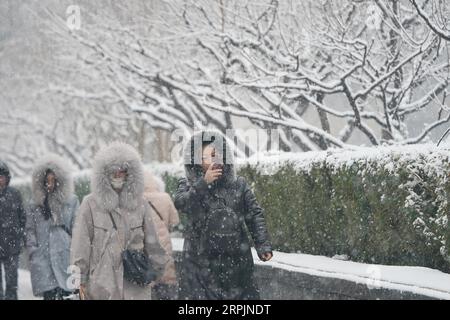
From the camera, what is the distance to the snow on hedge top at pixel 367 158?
770cm

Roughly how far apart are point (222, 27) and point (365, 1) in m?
2.75

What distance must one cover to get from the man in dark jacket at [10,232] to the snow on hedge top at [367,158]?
296cm

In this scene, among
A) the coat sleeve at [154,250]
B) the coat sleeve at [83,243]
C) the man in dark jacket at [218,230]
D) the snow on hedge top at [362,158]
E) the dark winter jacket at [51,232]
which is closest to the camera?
the coat sleeve at [83,243]

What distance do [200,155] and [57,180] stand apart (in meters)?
3.14

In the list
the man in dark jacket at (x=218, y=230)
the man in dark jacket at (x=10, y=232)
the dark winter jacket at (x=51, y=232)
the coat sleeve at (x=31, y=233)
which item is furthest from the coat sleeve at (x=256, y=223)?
the man in dark jacket at (x=10, y=232)

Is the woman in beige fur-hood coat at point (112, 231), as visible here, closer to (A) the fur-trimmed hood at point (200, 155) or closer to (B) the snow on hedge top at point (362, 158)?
(A) the fur-trimmed hood at point (200, 155)

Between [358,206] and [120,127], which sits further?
[120,127]

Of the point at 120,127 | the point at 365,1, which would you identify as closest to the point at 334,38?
the point at 365,1

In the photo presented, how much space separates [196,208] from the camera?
7.00m

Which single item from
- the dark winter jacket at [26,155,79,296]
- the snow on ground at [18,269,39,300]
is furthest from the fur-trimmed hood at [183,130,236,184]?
the snow on ground at [18,269,39,300]

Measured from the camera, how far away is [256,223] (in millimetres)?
6945

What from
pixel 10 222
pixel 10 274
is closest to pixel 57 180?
pixel 10 222

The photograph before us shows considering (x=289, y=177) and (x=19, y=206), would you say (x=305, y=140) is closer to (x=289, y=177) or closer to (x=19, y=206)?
(x=289, y=177)
